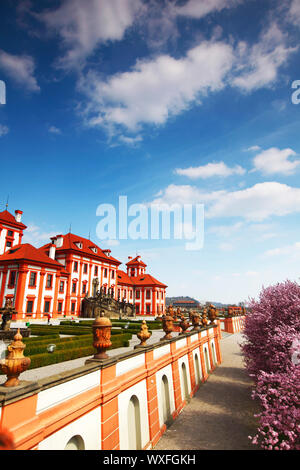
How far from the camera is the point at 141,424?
380 inches

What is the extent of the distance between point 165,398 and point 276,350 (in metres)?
5.43

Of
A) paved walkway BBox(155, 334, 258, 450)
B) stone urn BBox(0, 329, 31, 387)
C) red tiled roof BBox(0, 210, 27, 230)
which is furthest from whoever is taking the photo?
red tiled roof BBox(0, 210, 27, 230)

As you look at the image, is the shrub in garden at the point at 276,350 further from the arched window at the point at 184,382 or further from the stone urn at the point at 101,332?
the stone urn at the point at 101,332

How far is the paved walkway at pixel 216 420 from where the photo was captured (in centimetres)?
1063

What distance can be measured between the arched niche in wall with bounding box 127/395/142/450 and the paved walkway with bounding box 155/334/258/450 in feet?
3.97

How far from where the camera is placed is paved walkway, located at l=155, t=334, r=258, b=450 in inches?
419

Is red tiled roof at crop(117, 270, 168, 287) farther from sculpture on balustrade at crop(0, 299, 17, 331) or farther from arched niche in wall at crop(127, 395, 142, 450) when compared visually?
arched niche in wall at crop(127, 395, 142, 450)

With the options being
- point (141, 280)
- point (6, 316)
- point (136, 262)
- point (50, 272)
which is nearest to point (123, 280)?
point (141, 280)

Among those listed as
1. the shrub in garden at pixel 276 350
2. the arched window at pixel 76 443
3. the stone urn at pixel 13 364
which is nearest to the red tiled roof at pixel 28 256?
the shrub in garden at pixel 276 350

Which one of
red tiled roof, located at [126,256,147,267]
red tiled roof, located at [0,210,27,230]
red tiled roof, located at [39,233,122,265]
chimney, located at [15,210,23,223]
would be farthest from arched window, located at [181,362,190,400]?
red tiled roof, located at [126,256,147,267]

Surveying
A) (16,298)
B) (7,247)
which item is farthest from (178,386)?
(7,247)

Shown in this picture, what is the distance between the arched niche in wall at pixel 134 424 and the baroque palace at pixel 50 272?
28.7 metres

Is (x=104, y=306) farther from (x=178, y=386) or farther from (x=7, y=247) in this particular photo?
(x=178, y=386)

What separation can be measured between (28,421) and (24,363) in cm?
101
